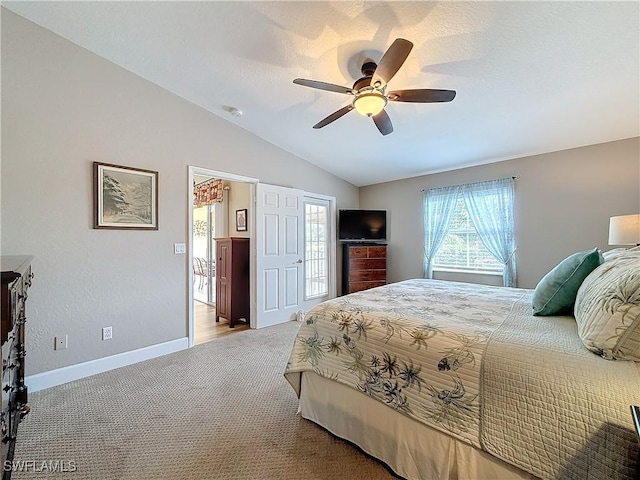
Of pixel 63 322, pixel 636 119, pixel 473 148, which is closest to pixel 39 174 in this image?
pixel 63 322

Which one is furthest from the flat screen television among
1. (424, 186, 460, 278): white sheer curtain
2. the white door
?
the white door

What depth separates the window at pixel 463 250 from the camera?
4.17 meters

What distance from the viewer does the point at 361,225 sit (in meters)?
5.14

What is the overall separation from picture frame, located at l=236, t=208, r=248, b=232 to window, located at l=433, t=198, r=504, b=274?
3262mm

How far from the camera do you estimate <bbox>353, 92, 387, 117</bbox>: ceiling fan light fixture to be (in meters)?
2.02

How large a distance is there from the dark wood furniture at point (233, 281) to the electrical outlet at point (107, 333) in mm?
1566

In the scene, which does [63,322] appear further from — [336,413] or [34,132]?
[336,413]

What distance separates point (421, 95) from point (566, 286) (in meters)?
1.52

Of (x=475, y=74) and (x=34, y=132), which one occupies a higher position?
(x=475, y=74)

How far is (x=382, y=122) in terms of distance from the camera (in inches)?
95.0

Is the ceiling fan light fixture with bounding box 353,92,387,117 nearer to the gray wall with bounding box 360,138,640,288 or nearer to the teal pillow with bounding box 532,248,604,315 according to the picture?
the teal pillow with bounding box 532,248,604,315

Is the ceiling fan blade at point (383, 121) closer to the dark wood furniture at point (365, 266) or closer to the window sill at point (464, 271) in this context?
the dark wood furniture at point (365, 266)

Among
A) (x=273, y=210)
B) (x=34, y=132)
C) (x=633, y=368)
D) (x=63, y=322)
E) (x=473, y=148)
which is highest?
(x=473, y=148)

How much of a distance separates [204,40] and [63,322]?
8.97 feet
